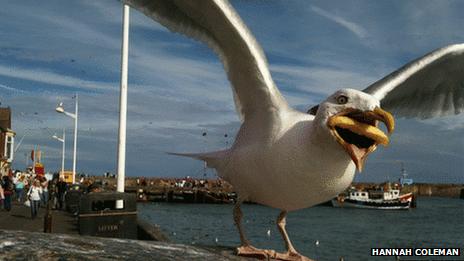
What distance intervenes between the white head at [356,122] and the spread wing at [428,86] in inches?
60.6

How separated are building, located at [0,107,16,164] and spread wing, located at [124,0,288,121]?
46493mm

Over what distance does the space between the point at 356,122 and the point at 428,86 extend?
292 centimetres

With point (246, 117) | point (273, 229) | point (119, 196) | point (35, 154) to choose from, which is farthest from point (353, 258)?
point (35, 154)

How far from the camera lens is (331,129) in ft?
13.6

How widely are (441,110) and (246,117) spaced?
119 inches

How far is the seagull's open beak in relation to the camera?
4.06 meters

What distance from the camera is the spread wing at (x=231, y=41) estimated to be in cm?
487

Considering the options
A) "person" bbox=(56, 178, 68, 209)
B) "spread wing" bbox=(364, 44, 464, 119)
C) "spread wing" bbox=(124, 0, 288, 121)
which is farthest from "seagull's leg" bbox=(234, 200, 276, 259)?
"person" bbox=(56, 178, 68, 209)

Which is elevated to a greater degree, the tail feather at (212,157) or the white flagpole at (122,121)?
the white flagpole at (122,121)

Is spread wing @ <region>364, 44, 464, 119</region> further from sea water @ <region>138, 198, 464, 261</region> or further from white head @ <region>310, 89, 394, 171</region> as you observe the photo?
sea water @ <region>138, 198, 464, 261</region>

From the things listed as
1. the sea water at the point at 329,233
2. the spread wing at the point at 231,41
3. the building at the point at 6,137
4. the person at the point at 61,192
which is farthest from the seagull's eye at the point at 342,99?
the building at the point at 6,137

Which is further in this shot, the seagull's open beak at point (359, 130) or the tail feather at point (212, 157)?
the tail feather at point (212, 157)

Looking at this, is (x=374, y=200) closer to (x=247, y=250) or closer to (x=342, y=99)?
(x=247, y=250)

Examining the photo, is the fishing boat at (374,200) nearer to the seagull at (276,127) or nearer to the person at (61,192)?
the person at (61,192)
